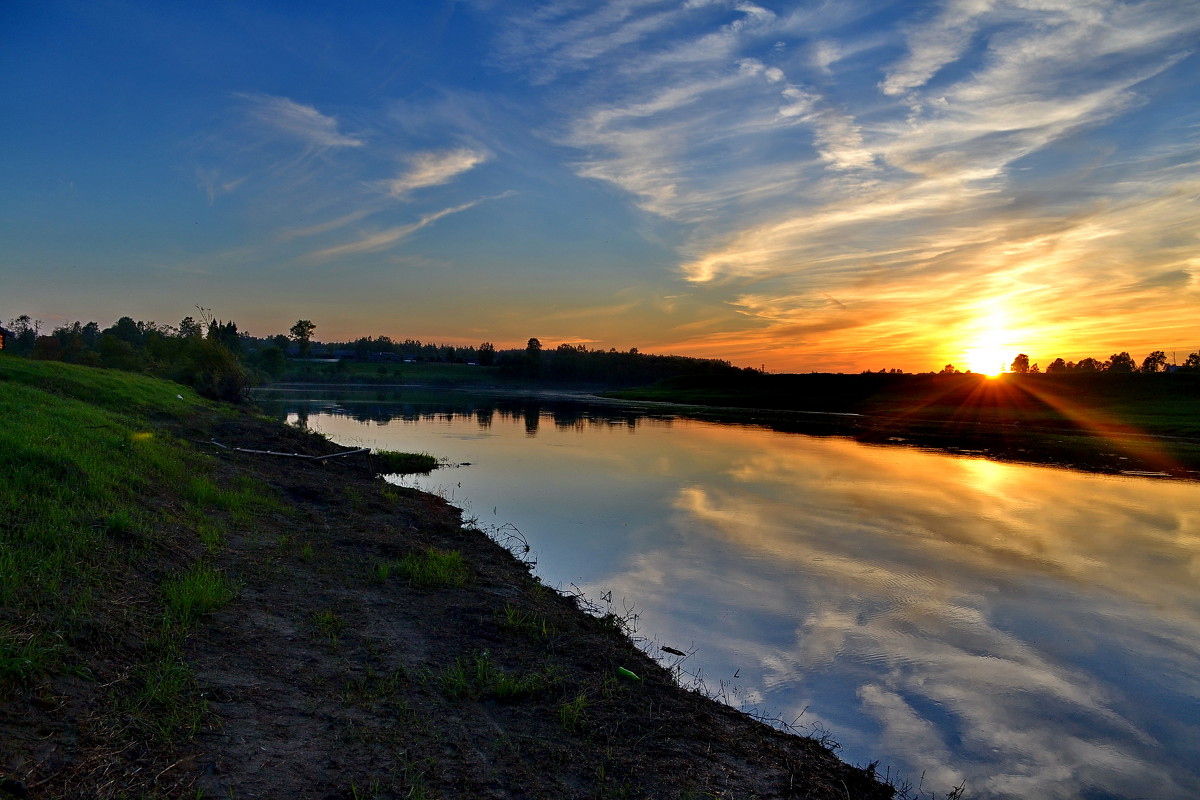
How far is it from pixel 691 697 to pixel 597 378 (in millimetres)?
162119

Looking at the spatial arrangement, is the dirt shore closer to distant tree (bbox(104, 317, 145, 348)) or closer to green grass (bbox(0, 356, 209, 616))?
green grass (bbox(0, 356, 209, 616))

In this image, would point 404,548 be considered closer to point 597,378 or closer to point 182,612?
point 182,612

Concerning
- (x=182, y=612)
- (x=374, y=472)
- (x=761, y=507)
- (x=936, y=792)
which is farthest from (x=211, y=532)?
(x=761, y=507)

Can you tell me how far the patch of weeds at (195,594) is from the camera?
19.6 ft

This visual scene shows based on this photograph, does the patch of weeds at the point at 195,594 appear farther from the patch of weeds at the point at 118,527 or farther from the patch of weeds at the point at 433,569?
the patch of weeds at the point at 433,569

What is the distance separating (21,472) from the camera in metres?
7.69

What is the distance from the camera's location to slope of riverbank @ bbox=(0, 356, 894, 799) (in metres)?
4.10

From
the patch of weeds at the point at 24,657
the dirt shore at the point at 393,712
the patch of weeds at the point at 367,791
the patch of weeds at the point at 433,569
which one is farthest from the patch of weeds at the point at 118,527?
the patch of weeds at the point at 367,791

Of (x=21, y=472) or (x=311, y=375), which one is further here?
(x=311, y=375)

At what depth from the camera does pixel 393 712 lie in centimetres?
512

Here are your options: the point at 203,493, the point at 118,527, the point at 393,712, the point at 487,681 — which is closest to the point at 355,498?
the point at 203,493

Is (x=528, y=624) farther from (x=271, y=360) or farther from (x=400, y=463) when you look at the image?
(x=271, y=360)

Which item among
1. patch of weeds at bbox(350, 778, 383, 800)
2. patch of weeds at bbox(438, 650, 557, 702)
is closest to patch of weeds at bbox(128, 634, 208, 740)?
patch of weeds at bbox(350, 778, 383, 800)

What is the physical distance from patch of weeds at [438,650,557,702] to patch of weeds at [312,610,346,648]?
125 centimetres
